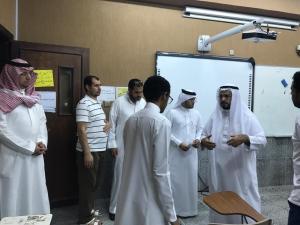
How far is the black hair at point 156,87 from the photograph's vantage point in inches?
75.8

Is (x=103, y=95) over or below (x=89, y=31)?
below

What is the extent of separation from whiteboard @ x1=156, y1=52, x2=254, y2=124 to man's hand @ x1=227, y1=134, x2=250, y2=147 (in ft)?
5.88

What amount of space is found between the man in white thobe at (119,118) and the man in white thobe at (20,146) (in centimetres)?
97

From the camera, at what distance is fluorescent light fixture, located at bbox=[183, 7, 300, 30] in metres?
4.44

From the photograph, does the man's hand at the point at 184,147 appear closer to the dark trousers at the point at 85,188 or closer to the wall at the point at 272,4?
the dark trousers at the point at 85,188

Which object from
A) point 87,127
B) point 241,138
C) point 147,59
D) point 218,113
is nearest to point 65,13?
point 147,59

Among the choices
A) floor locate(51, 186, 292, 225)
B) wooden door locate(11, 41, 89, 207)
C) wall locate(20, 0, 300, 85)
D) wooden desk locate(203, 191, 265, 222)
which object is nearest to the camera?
wooden desk locate(203, 191, 265, 222)

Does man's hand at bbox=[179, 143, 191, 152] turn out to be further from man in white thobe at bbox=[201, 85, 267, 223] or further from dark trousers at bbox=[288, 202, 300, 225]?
dark trousers at bbox=[288, 202, 300, 225]

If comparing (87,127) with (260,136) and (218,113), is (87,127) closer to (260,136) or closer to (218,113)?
(218,113)

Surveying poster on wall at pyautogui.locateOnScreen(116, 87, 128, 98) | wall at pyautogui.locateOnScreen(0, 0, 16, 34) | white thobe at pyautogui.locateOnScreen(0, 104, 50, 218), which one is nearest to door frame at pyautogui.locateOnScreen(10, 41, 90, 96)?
wall at pyautogui.locateOnScreen(0, 0, 16, 34)

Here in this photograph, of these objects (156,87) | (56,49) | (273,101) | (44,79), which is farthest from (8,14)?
(273,101)

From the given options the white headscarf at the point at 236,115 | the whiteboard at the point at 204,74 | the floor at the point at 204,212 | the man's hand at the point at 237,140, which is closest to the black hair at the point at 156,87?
the man's hand at the point at 237,140

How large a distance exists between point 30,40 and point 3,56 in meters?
0.40

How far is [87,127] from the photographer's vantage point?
3.33 meters
